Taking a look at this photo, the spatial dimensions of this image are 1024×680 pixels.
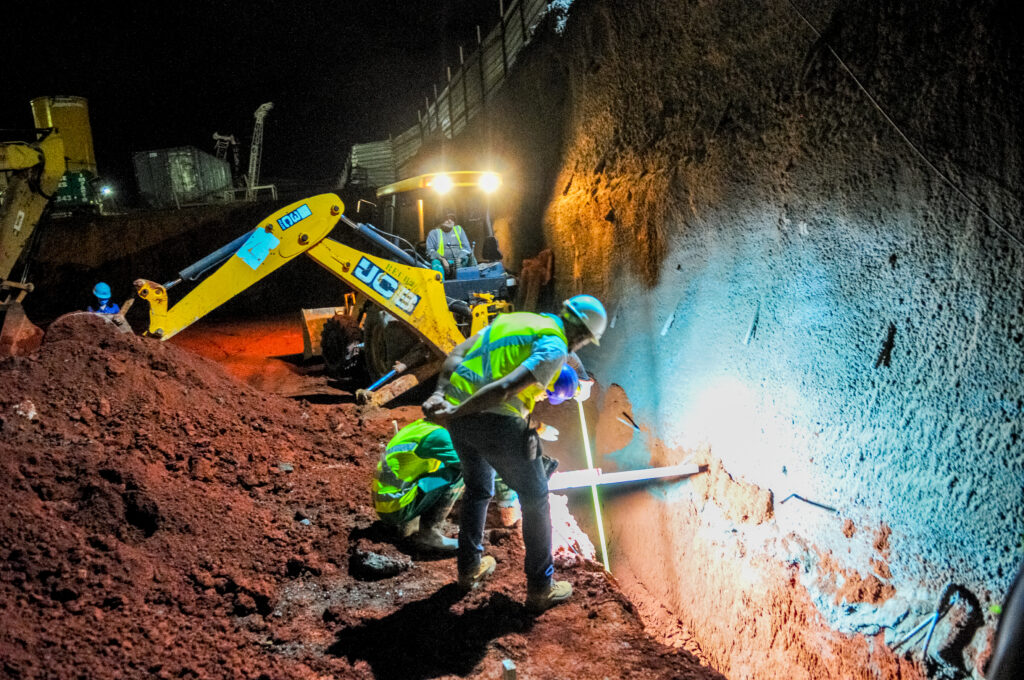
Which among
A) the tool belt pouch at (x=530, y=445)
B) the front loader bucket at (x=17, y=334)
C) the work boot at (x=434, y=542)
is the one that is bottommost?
the work boot at (x=434, y=542)

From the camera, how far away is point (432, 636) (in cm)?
329

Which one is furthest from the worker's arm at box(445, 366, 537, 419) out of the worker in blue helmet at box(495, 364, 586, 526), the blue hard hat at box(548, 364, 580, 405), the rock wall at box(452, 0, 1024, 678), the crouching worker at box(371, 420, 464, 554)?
the rock wall at box(452, 0, 1024, 678)

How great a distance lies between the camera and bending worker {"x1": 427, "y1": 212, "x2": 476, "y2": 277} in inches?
330

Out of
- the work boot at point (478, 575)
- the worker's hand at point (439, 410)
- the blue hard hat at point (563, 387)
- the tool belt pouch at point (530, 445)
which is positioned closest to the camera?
the worker's hand at point (439, 410)

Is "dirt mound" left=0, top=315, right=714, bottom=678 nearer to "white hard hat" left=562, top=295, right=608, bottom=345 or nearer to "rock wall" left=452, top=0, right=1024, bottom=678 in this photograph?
"rock wall" left=452, top=0, right=1024, bottom=678

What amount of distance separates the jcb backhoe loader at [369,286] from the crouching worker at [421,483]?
2654 mm

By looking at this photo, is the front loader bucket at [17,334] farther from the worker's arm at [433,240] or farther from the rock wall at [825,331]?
the rock wall at [825,331]

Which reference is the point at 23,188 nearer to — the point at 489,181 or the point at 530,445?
the point at 489,181

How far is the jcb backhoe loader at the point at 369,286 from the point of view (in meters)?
5.78

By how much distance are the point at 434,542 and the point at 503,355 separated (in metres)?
1.62

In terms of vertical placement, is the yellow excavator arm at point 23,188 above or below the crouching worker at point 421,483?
above

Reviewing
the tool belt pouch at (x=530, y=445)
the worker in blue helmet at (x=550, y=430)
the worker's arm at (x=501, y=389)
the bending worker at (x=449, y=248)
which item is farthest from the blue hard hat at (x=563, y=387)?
the bending worker at (x=449, y=248)

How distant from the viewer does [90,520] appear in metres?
3.44

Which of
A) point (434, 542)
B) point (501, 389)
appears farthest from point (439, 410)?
point (434, 542)
